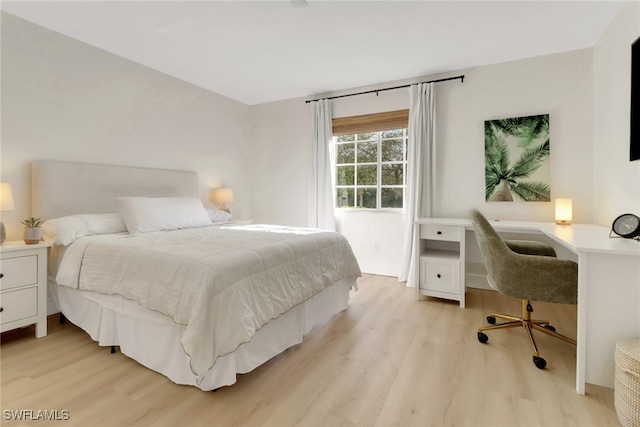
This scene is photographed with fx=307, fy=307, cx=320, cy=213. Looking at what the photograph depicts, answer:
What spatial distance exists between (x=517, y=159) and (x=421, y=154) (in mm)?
989

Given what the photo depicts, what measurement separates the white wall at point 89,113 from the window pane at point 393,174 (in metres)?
2.41

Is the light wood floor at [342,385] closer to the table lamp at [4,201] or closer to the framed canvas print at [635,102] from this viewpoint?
the table lamp at [4,201]

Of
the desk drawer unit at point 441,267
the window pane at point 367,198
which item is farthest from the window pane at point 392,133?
the desk drawer unit at point 441,267

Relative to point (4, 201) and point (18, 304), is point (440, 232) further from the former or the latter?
point (4, 201)

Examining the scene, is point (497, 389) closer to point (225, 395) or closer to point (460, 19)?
point (225, 395)

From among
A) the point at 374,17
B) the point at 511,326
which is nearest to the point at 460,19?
the point at 374,17

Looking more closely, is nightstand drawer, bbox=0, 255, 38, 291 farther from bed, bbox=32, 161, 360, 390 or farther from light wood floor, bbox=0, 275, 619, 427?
light wood floor, bbox=0, 275, 619, 427

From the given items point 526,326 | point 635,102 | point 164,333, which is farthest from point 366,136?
point 164,333

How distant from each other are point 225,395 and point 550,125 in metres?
3.77

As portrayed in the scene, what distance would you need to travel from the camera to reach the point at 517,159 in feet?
10.8

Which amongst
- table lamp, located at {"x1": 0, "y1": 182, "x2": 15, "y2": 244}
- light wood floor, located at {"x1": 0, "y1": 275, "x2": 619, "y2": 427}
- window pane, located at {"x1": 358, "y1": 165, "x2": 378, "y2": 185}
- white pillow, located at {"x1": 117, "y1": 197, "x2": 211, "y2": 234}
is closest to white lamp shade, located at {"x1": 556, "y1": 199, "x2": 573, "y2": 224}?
light wood floor, located at {"x1": 0, "y1": 275, "x2": 619, "y2": 427}

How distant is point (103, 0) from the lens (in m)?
2.33

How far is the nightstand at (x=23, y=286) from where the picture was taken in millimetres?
2141

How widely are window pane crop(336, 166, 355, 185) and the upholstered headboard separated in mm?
2149
